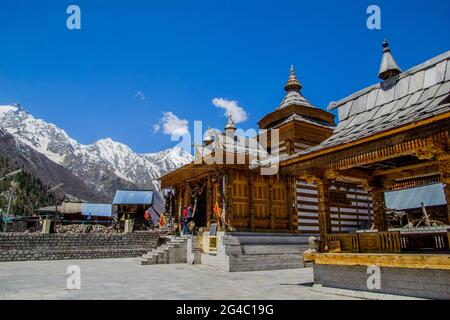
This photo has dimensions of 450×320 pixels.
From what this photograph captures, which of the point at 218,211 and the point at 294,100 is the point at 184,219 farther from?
the point at 294,100

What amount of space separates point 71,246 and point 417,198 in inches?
936

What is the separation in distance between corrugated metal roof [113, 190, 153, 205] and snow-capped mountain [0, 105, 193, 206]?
7514 centimetres

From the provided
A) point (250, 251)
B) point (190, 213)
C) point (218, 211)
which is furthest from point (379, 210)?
point (190, 213)

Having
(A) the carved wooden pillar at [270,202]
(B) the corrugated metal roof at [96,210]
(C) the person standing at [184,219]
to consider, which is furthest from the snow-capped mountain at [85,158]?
(A) the carved wooden pillar at [270,202]

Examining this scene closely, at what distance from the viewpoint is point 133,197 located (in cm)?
4153

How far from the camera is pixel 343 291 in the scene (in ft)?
28.5

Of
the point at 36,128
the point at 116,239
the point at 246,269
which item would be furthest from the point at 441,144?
the point at 36,128

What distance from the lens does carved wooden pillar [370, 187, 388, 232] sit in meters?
10.6

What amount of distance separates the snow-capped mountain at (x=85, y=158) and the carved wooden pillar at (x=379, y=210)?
4253 inches

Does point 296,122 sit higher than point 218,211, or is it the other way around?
point 296,122

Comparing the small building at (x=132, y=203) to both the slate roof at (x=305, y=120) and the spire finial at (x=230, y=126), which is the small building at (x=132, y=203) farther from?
the slate roof at (x=305, y=120)

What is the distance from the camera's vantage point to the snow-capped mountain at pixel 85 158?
129 metres

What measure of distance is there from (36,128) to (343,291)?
197425 millimetres
